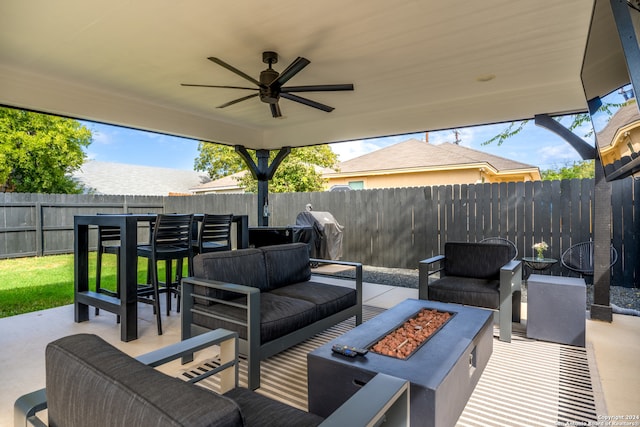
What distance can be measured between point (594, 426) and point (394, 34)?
Result: 10.5 ft

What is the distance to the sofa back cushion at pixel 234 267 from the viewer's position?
280 cm

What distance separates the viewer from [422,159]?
11.8 meters

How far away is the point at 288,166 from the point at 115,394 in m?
12.7

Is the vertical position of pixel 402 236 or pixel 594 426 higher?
pixel 402 236

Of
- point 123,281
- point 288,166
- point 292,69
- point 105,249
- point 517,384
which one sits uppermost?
point 288,166

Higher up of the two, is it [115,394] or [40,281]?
[115,394]

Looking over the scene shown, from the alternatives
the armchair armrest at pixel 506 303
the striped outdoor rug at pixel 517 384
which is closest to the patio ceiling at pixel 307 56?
the armchair armrest at pixel 506 303

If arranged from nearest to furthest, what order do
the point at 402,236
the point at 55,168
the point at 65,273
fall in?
the point at 65,273 → the point at 402,236 → the point at 55,168

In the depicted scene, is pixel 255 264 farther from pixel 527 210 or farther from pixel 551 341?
pixel 527 210

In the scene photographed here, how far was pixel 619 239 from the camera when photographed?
17.8 feet

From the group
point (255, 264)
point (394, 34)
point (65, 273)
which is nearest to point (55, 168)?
point (65, 273)

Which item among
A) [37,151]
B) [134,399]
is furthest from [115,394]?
[37,151]

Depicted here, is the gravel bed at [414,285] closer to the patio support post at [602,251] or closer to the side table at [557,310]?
the patio support post at [602,251]

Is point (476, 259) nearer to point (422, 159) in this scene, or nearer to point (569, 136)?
point (569, 136)
